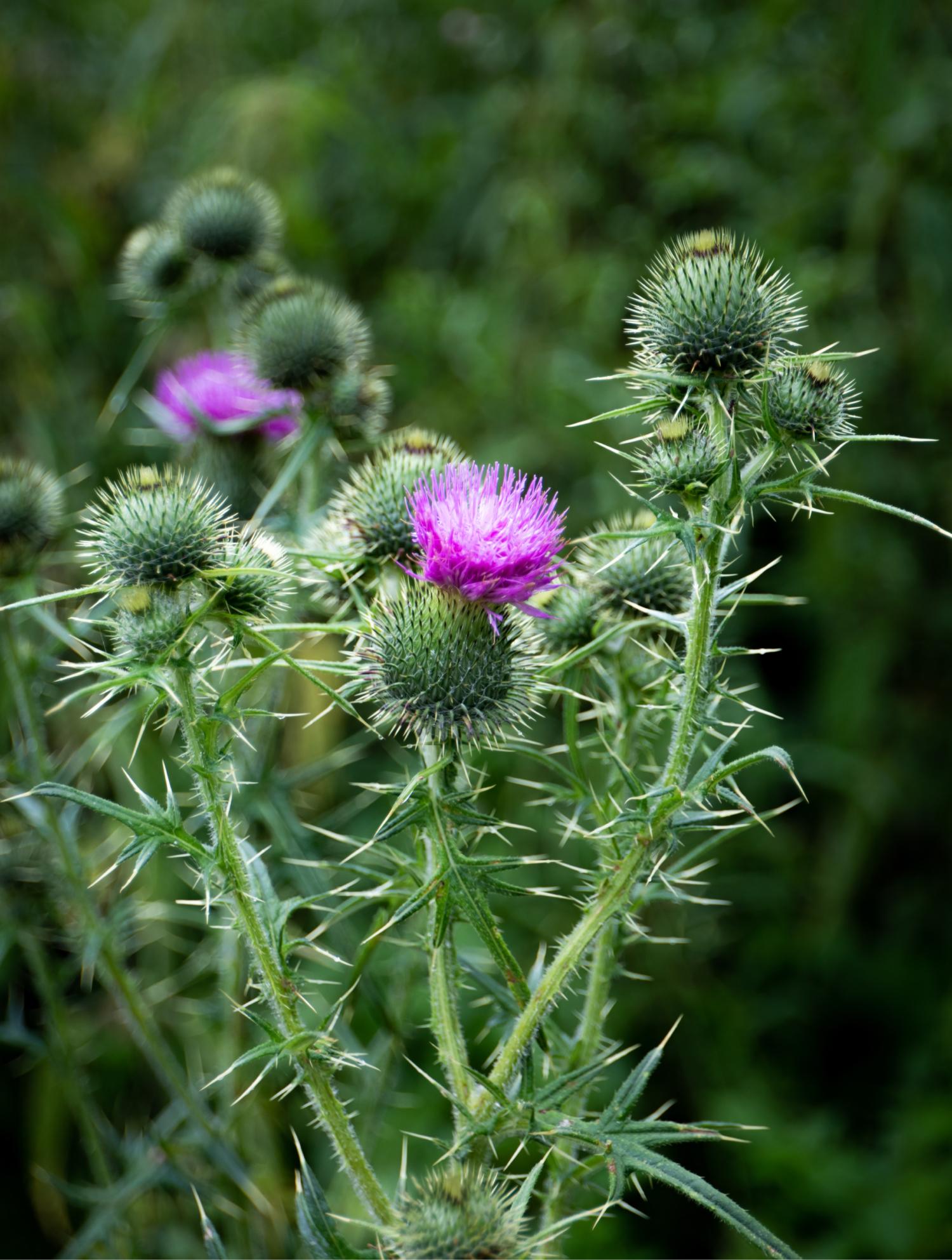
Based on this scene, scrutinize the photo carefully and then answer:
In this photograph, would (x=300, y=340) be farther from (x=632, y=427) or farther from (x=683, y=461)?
(x=632, y=427)

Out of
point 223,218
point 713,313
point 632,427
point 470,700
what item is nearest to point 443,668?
point 470,700

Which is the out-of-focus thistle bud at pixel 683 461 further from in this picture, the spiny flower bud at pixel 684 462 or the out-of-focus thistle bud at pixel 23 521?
the out-of-focus thistle bud at pixel 23 521

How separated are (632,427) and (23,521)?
8.24 ft

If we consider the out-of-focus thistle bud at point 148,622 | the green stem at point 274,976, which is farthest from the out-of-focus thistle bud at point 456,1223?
the out-of-focus thistle bud at point 148,622

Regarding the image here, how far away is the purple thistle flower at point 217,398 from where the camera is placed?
2.69 meters

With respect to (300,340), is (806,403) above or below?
below

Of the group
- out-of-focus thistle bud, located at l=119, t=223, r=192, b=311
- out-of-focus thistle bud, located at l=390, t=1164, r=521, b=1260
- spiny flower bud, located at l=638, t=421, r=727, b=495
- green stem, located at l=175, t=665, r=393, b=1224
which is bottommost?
out-of-focus thistle bud, located at l=390, t=1164, r=521, b=1260

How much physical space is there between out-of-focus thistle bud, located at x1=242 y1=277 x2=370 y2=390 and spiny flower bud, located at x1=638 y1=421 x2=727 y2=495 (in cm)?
112

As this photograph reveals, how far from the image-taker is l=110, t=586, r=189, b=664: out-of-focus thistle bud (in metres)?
1.56

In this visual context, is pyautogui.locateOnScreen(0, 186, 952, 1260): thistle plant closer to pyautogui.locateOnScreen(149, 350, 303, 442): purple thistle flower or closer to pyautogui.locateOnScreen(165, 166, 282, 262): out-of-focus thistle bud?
pyautogui.locateOnScreen(149, 350, 303, 442): purple thistle flower

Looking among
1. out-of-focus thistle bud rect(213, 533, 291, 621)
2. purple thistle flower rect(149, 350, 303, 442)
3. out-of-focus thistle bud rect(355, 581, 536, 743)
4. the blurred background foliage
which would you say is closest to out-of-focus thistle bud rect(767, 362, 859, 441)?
out-of-focus thistle bud rect(355, 581, 536, 743)

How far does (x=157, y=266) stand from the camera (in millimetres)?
2971

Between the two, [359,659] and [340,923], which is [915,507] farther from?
[359,659]

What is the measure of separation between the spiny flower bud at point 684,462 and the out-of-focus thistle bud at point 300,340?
3.69ft
